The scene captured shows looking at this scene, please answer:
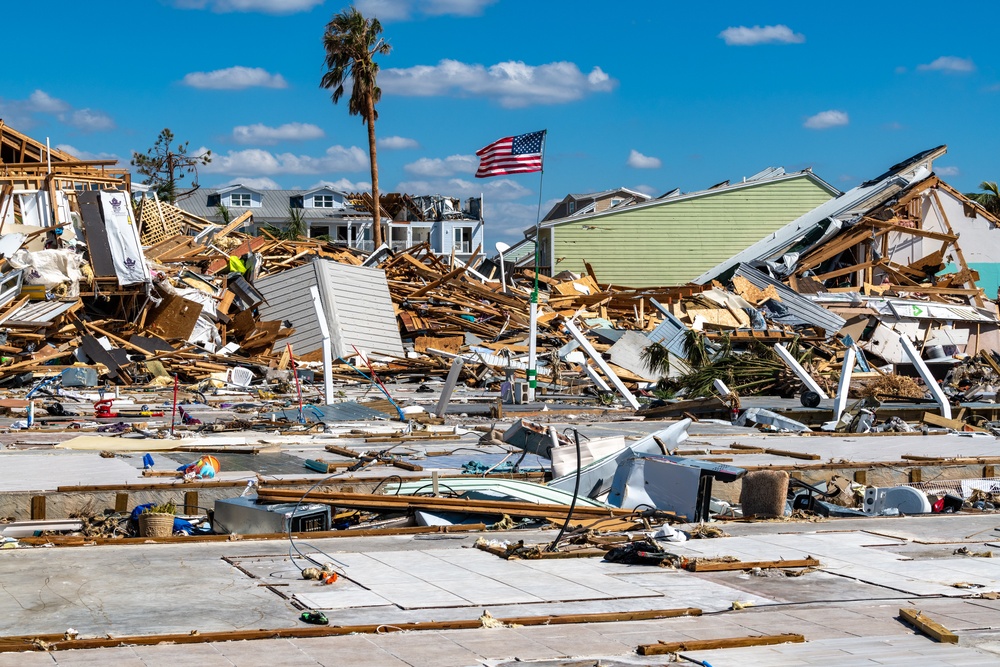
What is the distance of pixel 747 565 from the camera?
339 inches

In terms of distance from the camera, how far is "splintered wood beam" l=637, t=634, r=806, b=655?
6.31m

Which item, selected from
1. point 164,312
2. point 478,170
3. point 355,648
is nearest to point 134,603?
point 355,648

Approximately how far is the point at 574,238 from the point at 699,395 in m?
23.3

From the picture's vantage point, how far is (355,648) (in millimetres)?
6309

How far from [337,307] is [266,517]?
18.0m

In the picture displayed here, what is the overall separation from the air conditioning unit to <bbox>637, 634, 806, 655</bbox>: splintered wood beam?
4.38 metres

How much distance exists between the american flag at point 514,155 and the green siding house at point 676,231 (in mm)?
21115

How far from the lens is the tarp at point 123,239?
2605cm

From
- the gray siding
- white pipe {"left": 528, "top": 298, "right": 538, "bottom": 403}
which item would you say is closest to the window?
the gray siding

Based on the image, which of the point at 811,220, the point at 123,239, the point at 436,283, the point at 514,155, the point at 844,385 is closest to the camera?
the point at 844,385

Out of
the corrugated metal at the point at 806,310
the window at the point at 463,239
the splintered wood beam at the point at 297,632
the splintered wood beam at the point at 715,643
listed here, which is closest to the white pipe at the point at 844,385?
the corrugated metal at the point at 806,310

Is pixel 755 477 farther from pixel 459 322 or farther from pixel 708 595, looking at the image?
pixel 459 322

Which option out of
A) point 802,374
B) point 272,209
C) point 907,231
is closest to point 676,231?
point 907,231

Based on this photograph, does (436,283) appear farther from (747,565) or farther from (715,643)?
(715,643)
